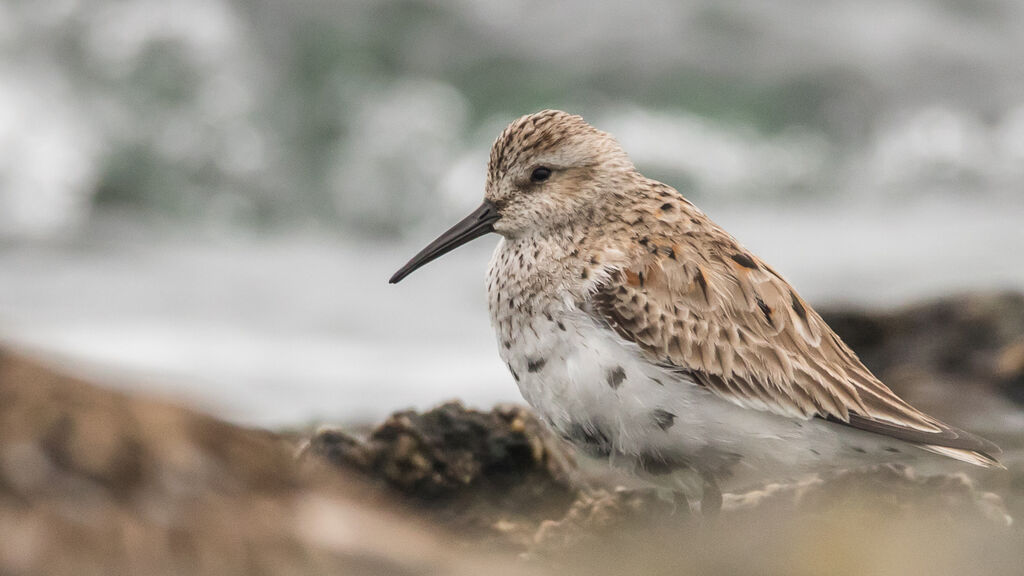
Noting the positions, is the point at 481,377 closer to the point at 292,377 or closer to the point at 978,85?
the point at 292,377

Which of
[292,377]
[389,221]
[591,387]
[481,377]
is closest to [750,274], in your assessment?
[591,387]

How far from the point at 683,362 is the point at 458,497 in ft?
3.86

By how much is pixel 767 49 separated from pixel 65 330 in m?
11.6

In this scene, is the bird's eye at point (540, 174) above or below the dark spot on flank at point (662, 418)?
above

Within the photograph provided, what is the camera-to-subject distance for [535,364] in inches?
190

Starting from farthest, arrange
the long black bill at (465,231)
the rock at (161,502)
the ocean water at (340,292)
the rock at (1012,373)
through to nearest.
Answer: the ocean water at (340,292) < the rock at (1012,373) < the long black bill at (465,231) < the rock at (161,502)

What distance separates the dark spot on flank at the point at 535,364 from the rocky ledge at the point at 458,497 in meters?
0.49

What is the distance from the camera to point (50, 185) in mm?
15484

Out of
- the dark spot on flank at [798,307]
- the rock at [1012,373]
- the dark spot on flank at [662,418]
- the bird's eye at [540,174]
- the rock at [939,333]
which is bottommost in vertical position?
the dark spot on flank at [662,418]

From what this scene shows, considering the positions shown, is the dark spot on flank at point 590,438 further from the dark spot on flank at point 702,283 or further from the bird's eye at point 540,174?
the bird's eye at point 540,174

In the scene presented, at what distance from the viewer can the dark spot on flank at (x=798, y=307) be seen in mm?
5156

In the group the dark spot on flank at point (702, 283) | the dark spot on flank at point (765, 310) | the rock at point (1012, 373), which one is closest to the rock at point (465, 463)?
the dark spot on flank at point (702, 283)

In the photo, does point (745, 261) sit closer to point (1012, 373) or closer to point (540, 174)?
point (540, 174)

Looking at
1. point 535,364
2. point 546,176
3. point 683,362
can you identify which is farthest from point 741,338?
point 546,176
